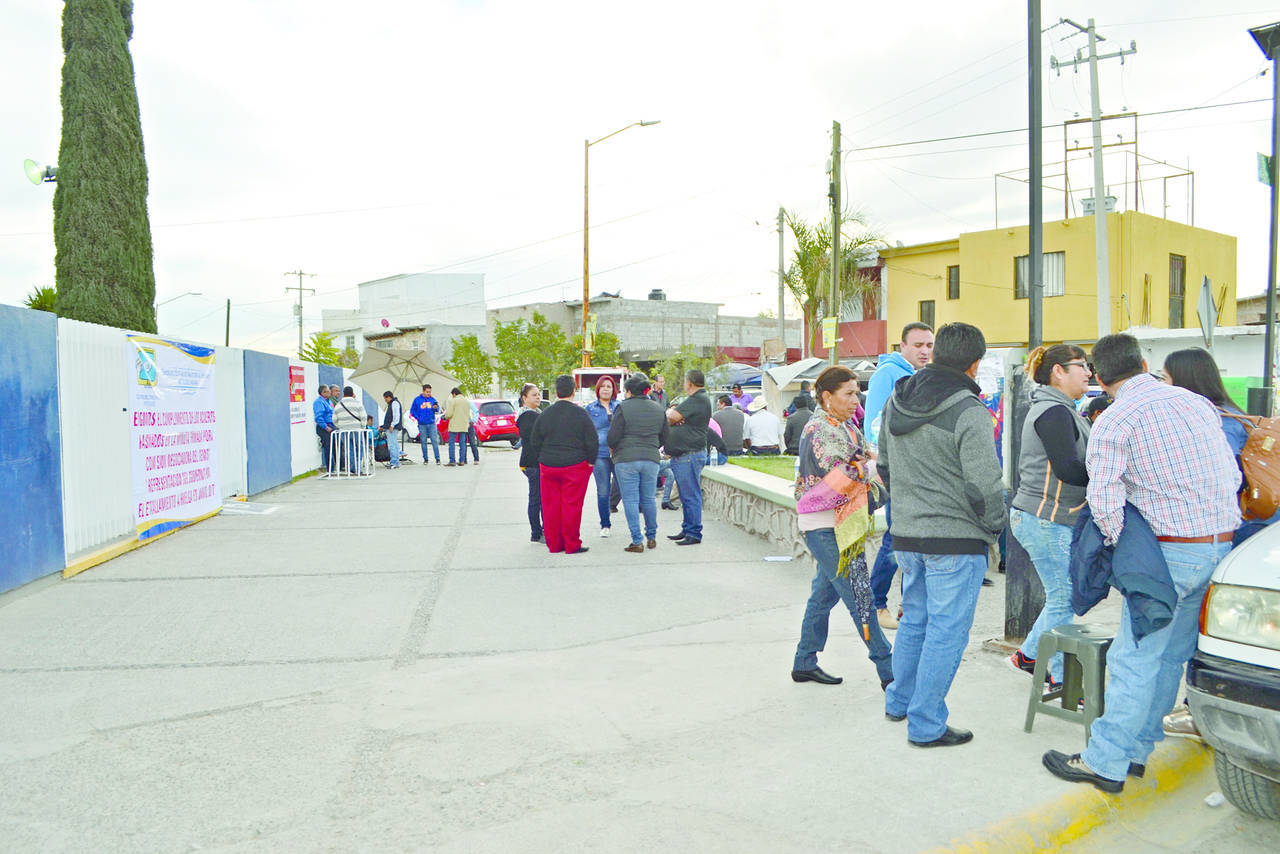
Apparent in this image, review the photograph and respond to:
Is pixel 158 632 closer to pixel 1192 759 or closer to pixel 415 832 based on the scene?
pixel 415 832

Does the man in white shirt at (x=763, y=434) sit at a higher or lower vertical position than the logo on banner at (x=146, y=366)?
lower

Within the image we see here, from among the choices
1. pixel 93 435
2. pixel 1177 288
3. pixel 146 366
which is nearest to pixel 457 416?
pixel 146 366

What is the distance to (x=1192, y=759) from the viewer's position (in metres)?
4.17

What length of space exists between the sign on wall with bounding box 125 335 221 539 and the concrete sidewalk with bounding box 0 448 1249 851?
81.4 inches

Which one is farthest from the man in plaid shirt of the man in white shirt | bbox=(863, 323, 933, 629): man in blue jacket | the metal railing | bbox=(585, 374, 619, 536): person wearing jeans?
the metal railing

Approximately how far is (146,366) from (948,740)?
365 inches

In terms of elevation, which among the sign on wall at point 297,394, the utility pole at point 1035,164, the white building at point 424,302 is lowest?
the sign on wall at point 297,394

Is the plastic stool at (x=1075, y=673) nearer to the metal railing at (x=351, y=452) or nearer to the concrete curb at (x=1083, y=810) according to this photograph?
the concrete curb at (x=1083, y=810)

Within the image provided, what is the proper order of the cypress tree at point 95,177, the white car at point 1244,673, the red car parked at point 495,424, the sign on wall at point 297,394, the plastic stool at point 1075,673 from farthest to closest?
the red car parked at point 495,424 → the sign on wall at point 297,394 → the cypress tree at point 95,177 → the plastic stool at point 1075,673 → the white car at point 1244,673

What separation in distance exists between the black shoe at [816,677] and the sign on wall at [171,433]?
25.4 ft

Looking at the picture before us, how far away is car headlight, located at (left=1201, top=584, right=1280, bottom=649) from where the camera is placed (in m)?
3.24

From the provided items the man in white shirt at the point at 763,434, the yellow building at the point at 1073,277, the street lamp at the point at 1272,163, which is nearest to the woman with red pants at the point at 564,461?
the man in white shirt at the point at 763,434

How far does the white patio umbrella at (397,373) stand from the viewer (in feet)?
74.3

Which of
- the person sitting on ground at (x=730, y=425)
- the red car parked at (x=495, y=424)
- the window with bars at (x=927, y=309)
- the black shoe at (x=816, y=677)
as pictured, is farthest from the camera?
the window with bars at (x=927, y=309)
